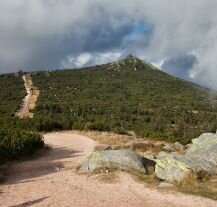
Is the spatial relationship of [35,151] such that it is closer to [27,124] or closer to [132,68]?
[27,124]

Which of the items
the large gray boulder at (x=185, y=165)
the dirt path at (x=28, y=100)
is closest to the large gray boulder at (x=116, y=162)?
the large gray boulder at (x=185, y=165)

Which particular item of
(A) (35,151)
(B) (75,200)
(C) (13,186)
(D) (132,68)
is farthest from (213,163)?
(D) (132,68)

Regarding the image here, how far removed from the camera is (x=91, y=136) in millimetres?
36375

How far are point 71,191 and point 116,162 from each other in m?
3.69

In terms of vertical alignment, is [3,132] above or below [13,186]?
above

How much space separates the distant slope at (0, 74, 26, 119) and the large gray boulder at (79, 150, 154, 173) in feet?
168

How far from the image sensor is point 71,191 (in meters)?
16.2

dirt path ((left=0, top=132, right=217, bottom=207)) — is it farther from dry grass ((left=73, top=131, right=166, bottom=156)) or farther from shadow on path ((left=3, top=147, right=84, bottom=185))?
dry grass ((left=73, top=131, right=166, bottom=156))

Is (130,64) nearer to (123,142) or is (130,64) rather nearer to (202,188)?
(123,142)

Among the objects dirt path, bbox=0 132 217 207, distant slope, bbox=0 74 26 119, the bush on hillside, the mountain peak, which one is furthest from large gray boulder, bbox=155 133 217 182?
the mountain peak

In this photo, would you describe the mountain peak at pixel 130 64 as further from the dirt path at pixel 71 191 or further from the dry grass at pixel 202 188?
the dry grass at pixel 202 188

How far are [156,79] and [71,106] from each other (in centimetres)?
5747

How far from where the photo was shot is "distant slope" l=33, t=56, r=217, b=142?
247 feet

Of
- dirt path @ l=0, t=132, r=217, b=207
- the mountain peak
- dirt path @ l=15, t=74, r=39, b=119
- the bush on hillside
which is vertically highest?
the mountain peak
